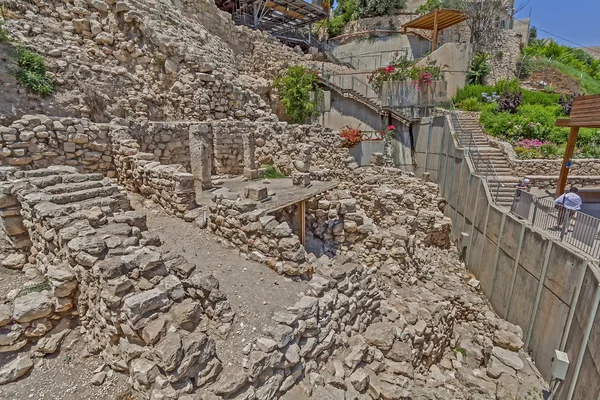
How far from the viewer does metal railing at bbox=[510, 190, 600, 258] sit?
648cm

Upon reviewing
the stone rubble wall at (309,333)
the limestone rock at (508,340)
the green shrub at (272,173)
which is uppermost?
the green shrub at (272,173)

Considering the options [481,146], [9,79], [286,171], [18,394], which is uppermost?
[9,79]

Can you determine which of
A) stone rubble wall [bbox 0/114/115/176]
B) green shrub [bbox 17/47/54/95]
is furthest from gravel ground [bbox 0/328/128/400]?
green shrub [bbox 17/47/54/95]

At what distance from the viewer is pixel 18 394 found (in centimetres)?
341

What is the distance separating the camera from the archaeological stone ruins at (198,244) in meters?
3.86

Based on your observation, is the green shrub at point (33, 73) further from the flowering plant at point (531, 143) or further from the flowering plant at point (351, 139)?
the flowering plant at point (531, 143)

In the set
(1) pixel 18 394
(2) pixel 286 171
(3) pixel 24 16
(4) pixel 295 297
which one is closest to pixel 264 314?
(4) pixel 295 297

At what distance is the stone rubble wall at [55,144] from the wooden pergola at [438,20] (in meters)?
22.0

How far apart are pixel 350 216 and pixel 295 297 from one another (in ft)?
14.8

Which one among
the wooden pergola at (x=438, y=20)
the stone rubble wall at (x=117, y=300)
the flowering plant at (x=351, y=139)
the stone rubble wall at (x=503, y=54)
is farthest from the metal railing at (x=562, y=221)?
the stone rubble wall at (x=503, y=54)

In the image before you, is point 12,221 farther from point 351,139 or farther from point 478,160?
point 478,160

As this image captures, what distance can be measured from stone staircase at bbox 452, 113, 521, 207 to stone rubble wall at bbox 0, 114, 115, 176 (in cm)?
1313

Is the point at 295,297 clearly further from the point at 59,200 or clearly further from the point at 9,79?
the point at 9,79

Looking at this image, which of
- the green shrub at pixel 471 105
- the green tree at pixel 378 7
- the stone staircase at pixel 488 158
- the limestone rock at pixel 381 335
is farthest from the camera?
the green tree at pixel 378 7
